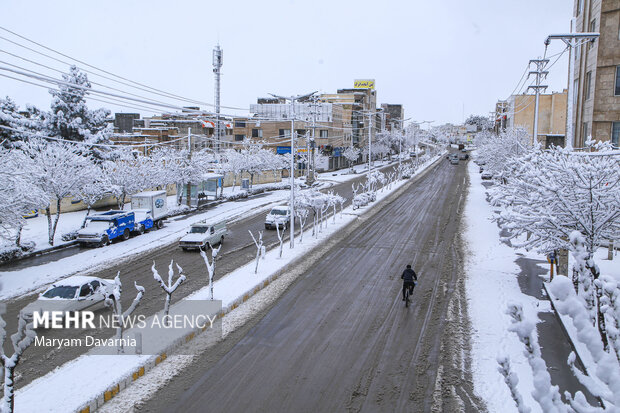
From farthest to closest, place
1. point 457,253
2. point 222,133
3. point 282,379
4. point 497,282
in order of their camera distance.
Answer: point 222,133
point 457,253
point 497,282
point 282,379

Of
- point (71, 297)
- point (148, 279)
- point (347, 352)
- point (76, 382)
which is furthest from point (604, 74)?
point (76, 382)

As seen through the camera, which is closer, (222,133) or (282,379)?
(282,379)

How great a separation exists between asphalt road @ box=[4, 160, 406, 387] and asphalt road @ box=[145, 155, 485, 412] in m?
3.45

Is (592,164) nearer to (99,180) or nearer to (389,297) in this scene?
(389,297)

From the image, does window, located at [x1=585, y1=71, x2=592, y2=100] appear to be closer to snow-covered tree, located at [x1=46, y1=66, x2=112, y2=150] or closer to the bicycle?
the bicycle

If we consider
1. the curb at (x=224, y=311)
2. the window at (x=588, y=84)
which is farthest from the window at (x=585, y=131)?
the curb at (x=224, y=311)

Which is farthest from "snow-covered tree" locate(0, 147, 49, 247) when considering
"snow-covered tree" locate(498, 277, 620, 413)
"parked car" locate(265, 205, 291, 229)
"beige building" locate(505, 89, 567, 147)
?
"beige building" locate(505, 89, 567, 147)

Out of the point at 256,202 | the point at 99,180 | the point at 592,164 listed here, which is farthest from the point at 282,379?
the point at 256,202

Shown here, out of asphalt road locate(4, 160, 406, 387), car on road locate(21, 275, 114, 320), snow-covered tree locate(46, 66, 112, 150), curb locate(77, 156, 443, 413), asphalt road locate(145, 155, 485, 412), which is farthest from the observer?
snow-covered tree locate(46, 66, 112, 150)

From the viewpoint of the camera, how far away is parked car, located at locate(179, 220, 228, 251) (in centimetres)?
2466

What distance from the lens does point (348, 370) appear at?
1139cm

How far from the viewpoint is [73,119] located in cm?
4225

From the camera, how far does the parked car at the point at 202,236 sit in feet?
80.9

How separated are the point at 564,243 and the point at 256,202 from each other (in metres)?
33.9
